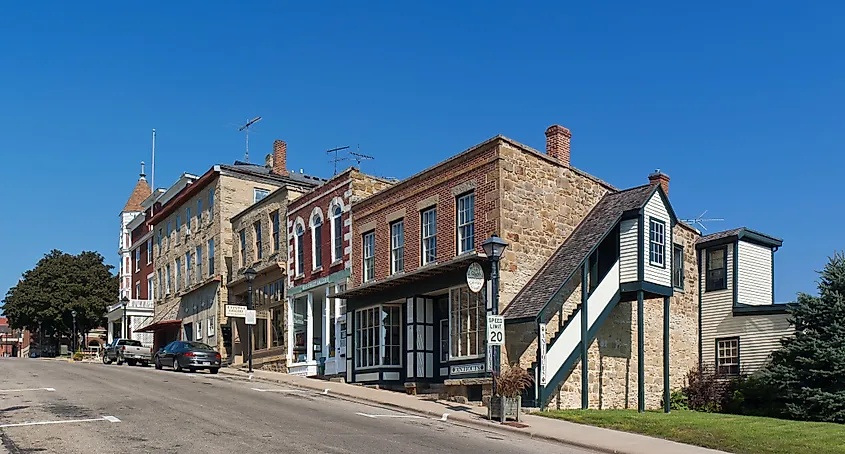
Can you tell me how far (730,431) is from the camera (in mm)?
17875

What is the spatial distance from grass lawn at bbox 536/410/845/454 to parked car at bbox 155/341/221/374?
18.6 meters

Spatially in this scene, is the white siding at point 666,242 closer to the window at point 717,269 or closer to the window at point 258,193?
the window at point 717,269

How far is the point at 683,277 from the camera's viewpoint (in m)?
29.8

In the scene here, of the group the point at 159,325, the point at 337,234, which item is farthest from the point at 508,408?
the point at 159,325

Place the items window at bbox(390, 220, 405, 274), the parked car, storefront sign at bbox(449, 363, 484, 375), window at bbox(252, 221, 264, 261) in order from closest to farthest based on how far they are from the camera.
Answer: storefront sign at bbox(449, 363, 484, 375) → window at bbox(390, 220, 405, 274) → the parked car → window at bbox(252, 221, 264, 261)

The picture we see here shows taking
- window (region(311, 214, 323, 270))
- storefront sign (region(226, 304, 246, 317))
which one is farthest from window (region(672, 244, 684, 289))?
storefront sign (region(226, 304, 246, 317))

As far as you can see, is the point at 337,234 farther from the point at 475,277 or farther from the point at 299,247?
the point at 475,277

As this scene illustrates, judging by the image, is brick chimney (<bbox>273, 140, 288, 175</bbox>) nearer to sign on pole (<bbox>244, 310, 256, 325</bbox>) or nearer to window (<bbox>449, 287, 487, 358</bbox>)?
sign on pole (<bbox>244, 310, 256, 325</bbox>)

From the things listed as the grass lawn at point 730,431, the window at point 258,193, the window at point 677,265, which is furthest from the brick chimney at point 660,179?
the window at point 258,193

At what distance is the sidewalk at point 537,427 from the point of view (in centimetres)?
1627

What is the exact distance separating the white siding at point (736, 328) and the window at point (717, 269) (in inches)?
5.4

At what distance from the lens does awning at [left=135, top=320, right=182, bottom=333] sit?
169ft

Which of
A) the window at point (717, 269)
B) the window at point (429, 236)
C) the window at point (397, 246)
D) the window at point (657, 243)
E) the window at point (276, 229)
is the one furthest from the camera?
the window at point (276, 229)

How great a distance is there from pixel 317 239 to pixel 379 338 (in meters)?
6.96
